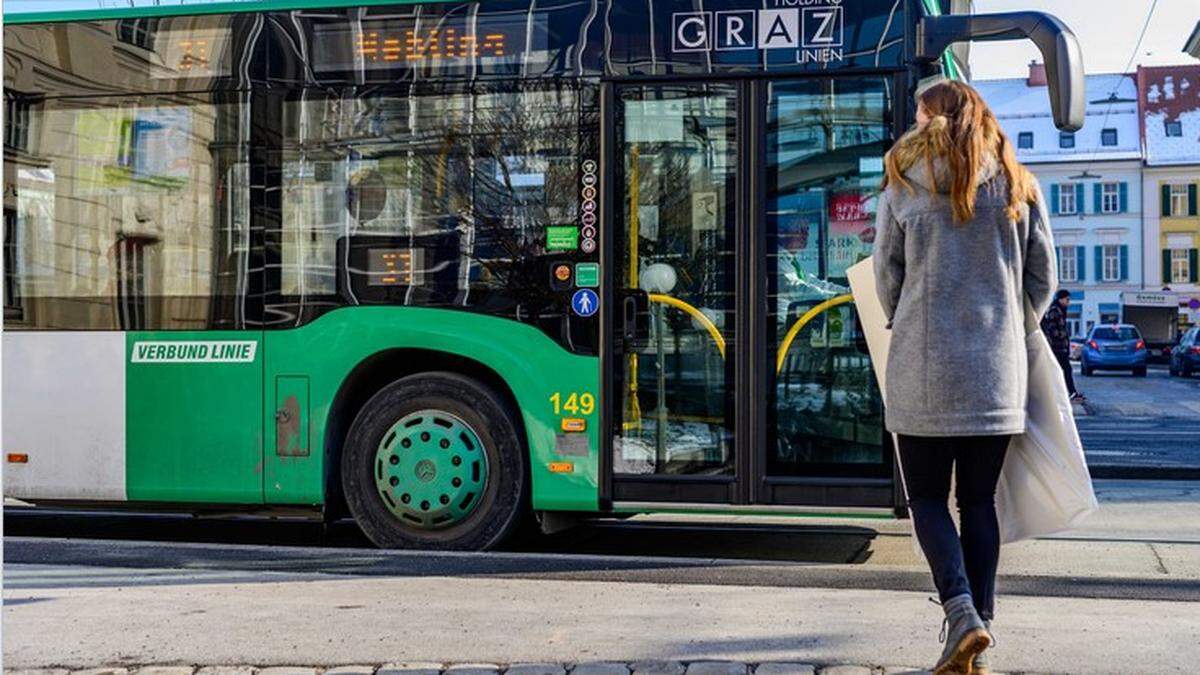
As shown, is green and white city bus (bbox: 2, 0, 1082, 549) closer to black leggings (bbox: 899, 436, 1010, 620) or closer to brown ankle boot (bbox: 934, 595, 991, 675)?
black leggings (bbox: 899, 436, 1010, 620)

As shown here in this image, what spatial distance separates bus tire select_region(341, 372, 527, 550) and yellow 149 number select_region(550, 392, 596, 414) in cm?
24

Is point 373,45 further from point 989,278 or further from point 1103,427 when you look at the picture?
point 1103,427

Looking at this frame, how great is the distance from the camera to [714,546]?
784 cm

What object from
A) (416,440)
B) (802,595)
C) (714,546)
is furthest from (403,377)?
(802,595)

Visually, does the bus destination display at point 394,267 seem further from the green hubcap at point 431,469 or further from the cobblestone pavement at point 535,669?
the cobblestone pavement at point 535,669

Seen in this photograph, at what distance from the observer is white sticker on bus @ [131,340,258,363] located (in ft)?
24.3

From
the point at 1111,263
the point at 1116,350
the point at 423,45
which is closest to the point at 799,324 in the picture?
the point at 423,45

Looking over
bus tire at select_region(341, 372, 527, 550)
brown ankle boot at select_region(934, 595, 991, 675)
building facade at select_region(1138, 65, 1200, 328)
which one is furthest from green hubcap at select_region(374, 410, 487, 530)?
building facade at select_region(1138, 65, 1200, 328)

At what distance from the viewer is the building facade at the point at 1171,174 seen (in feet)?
249

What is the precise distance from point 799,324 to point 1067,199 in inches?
2946

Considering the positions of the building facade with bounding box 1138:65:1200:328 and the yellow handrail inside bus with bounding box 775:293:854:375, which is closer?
the yellow handrail inside bus with bounding box 775:293:854:375

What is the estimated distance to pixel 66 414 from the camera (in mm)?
7668

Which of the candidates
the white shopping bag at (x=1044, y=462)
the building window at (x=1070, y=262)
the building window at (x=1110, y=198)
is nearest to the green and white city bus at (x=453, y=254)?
the white shopping bag at (x=1044, y=462)

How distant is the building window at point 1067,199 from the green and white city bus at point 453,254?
74493mm
